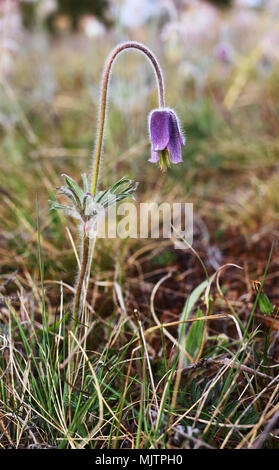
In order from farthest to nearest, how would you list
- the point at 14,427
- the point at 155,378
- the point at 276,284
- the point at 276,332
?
the point at 276,284, the point at 276,332, the point at 155,378, the point at 14,427

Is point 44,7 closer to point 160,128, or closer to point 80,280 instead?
point 160,128

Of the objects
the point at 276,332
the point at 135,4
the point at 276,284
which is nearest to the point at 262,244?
the point at 276,284

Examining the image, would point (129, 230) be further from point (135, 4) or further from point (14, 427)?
point (135, 4)

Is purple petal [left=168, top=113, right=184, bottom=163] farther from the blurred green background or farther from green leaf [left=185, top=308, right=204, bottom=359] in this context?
the blurred green background

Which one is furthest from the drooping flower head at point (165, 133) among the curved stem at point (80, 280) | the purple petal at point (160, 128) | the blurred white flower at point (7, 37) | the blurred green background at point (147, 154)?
the blurred white flower at point (7, 37)

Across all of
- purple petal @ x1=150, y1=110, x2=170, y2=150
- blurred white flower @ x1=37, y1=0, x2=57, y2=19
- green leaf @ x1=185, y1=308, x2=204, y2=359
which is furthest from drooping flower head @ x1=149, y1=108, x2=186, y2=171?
blurred white flower @ x1=37, y1=0, x2=57, y2=19

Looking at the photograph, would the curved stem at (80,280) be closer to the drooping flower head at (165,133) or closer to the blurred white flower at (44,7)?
the drooping flower head at (165,133)
